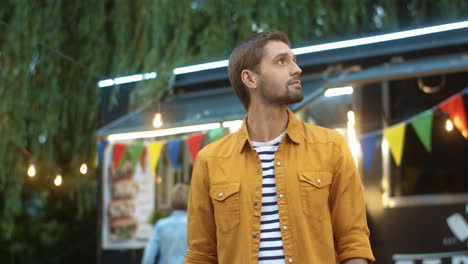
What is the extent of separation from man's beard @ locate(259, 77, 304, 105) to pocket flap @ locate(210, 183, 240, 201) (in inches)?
14.2

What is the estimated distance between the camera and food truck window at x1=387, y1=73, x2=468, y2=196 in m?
6.00

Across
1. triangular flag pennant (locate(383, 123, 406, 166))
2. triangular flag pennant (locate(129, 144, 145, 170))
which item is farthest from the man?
triangular flag pennant (locate(129, 144, 145, 170))

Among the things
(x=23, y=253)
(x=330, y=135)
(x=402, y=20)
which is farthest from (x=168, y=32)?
(x=330, y=135)

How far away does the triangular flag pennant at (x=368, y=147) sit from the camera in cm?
590

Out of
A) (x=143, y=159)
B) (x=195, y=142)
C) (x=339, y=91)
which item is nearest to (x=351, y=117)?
(x=339, y=91)

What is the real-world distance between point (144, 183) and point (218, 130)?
67.1 inches

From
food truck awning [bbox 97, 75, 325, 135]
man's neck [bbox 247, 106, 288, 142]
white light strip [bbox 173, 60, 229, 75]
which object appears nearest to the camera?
man's neck [bbox 247, 106, 288, 142]

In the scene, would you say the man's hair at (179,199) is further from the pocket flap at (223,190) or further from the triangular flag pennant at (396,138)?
the pocket flap at (223,190)

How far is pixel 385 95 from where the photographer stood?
651 centimetres

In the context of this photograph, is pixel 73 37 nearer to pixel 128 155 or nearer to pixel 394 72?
pixel 128 155

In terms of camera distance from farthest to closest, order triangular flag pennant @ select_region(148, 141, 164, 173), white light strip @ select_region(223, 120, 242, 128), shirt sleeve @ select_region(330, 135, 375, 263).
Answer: triangular flag pennant @ select_region(148, 141, 164, 173)
white light strip @ select_region(223, 120, 242, 128)
shirt sleeve @ select_region(330, 135, 375, 263)

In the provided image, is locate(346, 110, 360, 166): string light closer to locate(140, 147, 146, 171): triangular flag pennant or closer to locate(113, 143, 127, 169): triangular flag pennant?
locate(140, 147, 146, 171): triangular flag pennant

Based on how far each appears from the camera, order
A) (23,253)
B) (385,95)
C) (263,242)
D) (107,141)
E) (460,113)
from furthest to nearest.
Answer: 1. (23,253)
2. (107,141)
3. (385,95)
4. (460,113)
5. (263,242)

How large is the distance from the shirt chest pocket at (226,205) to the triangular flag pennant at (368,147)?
145 inches
